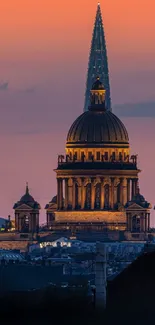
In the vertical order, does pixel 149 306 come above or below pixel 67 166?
below

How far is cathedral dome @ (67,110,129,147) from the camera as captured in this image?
19262 cm

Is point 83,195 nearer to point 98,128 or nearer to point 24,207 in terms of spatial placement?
point 24,207

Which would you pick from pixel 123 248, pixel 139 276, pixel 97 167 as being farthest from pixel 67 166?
pixel 139 276

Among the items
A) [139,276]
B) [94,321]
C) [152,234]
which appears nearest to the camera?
[94,321]

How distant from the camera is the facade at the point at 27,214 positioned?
18812 cm

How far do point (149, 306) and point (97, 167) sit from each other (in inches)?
5690

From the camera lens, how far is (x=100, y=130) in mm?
194000

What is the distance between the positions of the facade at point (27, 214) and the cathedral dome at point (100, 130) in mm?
6188

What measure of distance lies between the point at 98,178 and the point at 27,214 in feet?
20.9

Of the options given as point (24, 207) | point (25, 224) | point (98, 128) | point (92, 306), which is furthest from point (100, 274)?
point (98, 128)

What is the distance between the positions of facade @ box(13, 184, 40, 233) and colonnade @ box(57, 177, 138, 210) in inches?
93.3

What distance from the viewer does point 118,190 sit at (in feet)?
626

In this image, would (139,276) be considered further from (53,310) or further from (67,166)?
(67,166)

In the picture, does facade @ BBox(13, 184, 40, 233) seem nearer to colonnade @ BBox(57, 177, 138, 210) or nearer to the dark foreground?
colonnade @ BBox(57, 177, 138, 210)
